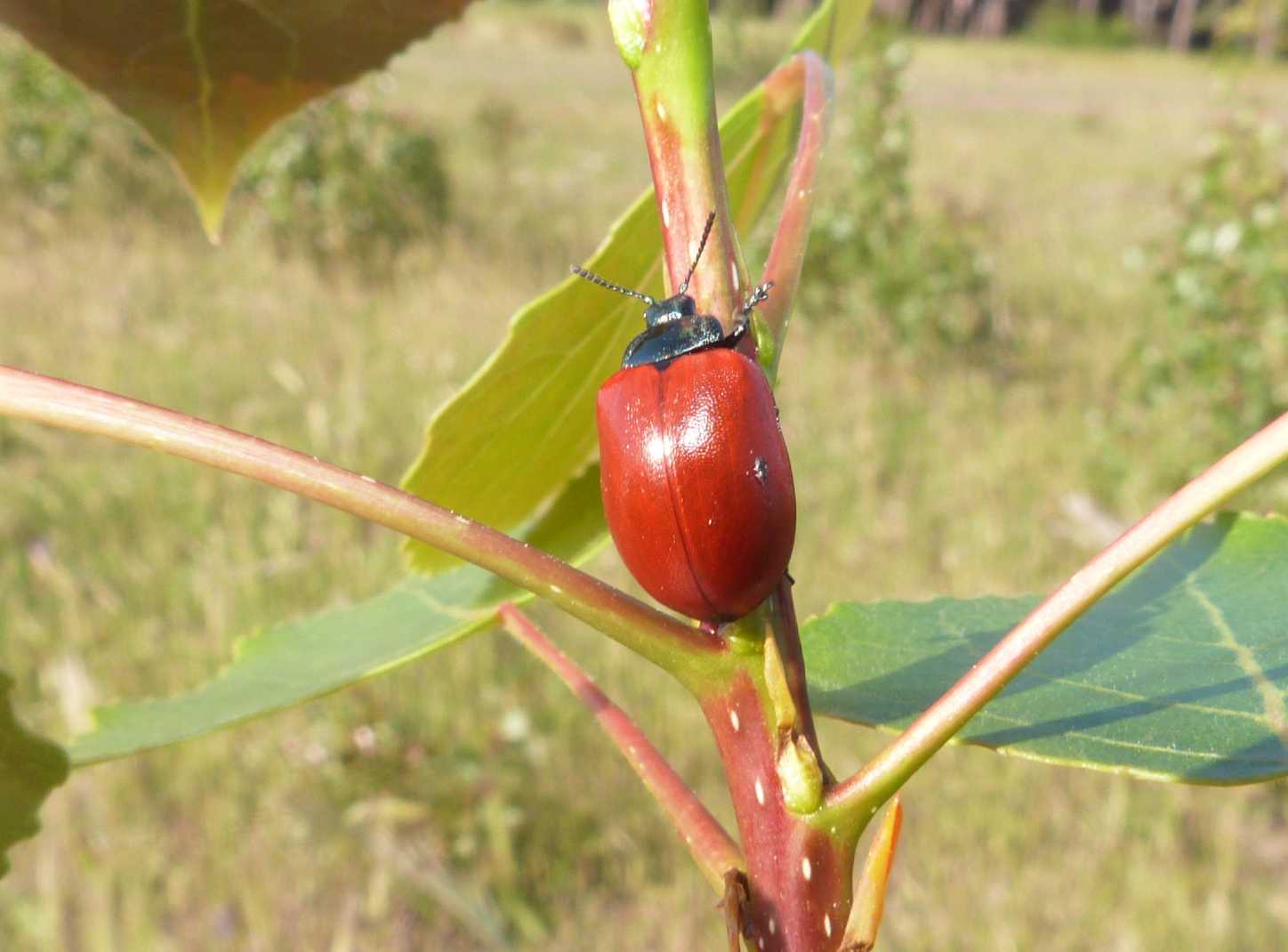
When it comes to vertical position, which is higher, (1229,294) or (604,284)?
(1229,294)

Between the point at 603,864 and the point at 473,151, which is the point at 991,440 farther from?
the point at 473,151

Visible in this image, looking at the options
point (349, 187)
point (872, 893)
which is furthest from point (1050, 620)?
point (349, 187)

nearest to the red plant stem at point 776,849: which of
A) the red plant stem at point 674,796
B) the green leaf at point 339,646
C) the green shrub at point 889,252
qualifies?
the red plant stem at point 674,796

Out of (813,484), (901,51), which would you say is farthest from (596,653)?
(901,51)

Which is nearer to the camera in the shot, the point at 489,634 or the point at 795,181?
the point at 795,181

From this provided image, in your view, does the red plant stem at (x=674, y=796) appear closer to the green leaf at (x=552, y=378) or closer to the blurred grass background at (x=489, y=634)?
the green leaf at (x=552, y=378)

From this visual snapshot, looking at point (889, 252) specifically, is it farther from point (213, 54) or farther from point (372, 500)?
point (372, 500)
